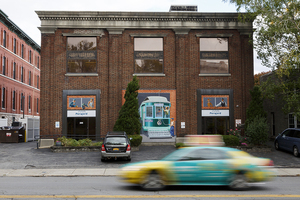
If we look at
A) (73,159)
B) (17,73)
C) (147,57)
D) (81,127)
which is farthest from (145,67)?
(17,73)

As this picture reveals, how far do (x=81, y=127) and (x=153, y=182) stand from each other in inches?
641

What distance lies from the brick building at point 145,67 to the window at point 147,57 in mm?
85

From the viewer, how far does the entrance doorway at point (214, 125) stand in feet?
83.0

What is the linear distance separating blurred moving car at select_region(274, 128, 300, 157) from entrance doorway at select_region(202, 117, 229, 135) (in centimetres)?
471

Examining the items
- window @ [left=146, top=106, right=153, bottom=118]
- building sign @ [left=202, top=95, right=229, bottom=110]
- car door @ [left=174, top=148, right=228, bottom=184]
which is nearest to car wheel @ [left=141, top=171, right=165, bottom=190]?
car door @ [left=174, top=148, right=228, bottom=184]

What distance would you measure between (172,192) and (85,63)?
17874 millimetres

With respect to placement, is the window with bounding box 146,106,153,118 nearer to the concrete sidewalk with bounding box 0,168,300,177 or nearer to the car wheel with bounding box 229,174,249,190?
the concrete sidewalk with bounding box 0,168,300,177

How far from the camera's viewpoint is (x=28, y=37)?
49.3m

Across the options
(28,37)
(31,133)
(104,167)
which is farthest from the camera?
(28,37)

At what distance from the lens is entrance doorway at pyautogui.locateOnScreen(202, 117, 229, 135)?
25.3 meters

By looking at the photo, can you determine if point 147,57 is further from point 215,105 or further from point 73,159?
point 73,159

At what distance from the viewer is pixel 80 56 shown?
82.9 feet

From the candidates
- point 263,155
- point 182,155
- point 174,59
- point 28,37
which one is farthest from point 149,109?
point 28,37

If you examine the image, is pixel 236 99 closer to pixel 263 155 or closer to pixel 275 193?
pixel 263 155
